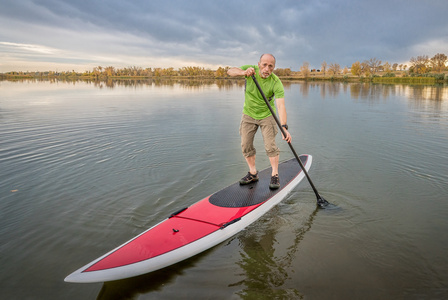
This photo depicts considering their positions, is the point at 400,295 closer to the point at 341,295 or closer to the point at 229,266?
the point at 341,295

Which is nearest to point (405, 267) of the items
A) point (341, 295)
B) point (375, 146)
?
point (341, 295)

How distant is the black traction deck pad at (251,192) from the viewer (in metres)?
5.14

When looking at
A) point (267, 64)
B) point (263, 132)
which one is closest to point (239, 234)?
point (263, 132)

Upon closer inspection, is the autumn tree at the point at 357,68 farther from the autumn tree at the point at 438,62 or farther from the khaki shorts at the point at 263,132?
the khaki shorts at the point at 263,132

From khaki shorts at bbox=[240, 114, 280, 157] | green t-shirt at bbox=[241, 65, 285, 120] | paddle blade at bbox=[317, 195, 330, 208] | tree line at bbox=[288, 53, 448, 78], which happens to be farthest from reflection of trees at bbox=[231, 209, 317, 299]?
tree line at bbox=[288, 53, 448, 78]

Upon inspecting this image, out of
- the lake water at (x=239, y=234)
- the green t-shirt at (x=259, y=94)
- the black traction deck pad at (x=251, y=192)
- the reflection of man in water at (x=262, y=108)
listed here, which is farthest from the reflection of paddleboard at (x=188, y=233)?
the green t-shirt at (x=259, y=94)

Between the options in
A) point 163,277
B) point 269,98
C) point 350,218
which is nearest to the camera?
point 163,277

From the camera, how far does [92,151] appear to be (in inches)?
354

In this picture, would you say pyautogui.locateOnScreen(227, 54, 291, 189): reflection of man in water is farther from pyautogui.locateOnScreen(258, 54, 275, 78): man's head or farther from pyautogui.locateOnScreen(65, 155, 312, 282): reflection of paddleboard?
pyautogui.locateOnScreen(65, 155, 312, 282): reflection of paddleboard

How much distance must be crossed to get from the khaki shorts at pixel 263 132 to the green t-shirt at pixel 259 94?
4.5 inches

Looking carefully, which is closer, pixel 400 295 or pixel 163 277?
pixel 400 295

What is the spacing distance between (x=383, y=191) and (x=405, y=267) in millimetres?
2733

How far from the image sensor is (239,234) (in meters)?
4.70

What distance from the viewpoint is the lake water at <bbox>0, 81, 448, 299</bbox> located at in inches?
141
